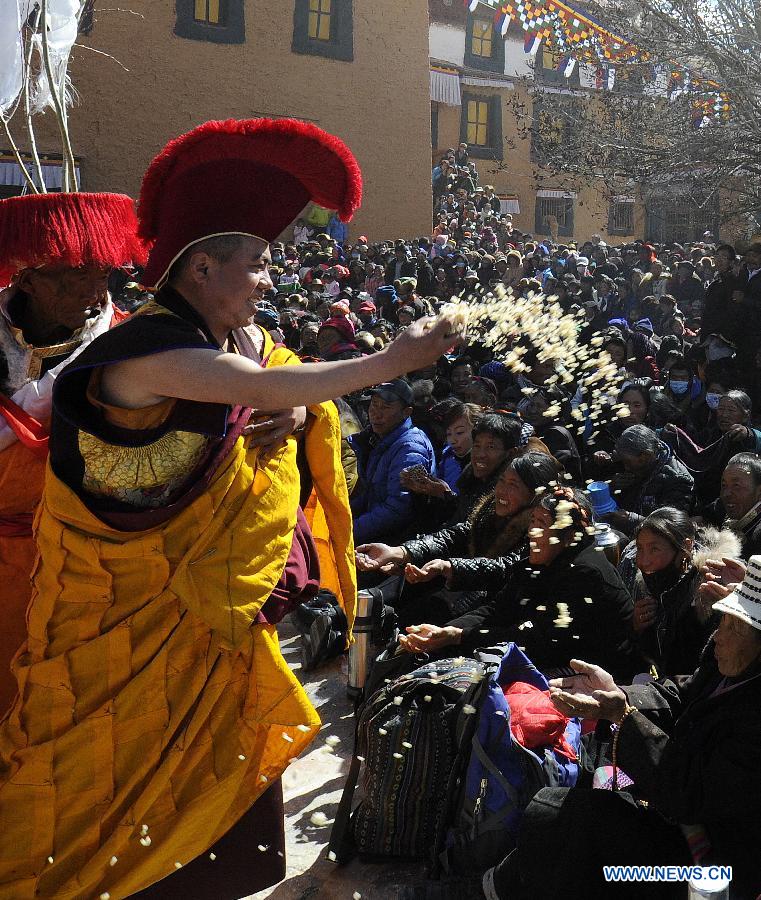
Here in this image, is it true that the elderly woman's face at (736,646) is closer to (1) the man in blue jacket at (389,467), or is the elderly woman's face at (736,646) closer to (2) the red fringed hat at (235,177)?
(2) the red fringed hat at (235,177)

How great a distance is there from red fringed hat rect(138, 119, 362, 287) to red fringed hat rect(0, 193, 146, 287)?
45cm

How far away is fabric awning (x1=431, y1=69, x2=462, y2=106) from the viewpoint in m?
27.3

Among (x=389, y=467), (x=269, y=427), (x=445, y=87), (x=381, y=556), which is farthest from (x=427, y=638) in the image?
(x=445, y=87)

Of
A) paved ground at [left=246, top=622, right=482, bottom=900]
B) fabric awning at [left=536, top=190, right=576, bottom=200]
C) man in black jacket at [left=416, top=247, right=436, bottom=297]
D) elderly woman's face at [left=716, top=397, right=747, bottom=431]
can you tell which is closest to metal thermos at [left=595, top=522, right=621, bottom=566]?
paved ground at [left=246, top=622, right=482, bottom=900]

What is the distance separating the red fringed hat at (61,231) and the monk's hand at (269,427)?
746 millimetres

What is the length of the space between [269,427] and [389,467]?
322 centimetres

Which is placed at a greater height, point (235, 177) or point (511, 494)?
point (235, 177)

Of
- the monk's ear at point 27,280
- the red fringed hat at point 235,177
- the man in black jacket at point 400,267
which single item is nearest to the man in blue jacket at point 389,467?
the monk's ear at point 27,280

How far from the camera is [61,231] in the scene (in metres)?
2.93

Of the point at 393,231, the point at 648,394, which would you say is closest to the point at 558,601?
the point at 648,394

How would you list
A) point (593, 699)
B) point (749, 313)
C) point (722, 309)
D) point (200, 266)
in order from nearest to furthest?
point (200, 266) < point (593, 699) < point (749, 313) < point (722, 309)

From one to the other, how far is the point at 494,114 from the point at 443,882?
27857mm

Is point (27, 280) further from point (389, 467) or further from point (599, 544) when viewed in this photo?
point (389, 467)

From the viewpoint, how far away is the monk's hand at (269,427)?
98.1 inches
